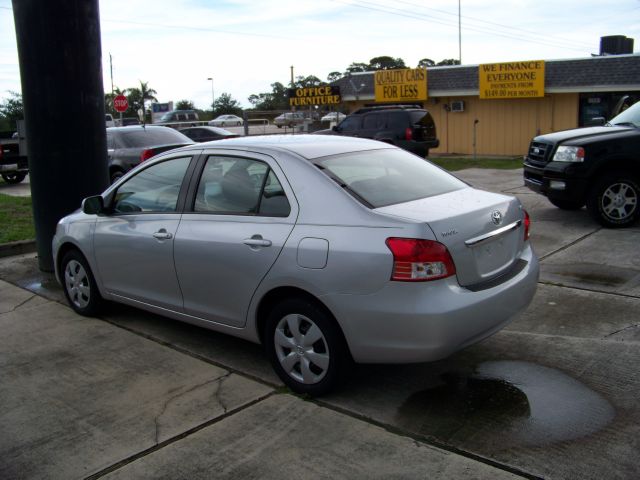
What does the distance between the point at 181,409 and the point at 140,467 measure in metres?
0.66

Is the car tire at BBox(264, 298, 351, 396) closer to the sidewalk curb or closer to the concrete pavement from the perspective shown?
the concrete pavement

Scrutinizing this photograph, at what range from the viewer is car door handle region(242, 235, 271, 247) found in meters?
4.18

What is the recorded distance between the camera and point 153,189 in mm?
5289

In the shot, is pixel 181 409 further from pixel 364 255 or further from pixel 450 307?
pixel 450 307

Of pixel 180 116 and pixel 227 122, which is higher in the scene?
pixel 180 116

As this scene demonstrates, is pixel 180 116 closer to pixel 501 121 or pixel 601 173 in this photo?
pixel 501 121

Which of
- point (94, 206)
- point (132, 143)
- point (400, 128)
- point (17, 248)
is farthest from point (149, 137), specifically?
point (94, 206)

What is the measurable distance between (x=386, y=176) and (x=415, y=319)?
4.14ft

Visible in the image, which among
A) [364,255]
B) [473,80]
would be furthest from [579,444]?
[473,80]

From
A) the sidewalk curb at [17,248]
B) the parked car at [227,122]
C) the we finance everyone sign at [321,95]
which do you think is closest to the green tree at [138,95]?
the parked car at [227,122]

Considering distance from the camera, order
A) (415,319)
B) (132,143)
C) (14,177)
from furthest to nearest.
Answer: (14,177) → (132,143) → (415,319)

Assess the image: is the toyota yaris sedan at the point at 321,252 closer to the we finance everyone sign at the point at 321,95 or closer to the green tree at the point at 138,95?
the we finance everyone sign at the point at 321,95

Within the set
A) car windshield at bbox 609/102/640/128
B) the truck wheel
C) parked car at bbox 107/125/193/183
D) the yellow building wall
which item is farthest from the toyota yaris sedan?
the yellow building wall

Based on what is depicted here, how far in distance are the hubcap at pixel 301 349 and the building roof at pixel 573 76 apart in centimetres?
2169
